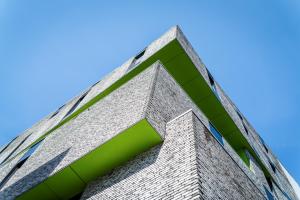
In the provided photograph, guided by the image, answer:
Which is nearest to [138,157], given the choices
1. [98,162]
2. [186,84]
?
[98,162]

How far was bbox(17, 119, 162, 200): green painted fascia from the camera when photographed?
268 inches

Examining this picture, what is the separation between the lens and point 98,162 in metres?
7.12

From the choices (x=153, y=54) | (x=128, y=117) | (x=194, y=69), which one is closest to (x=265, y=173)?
(x=194, y=69)

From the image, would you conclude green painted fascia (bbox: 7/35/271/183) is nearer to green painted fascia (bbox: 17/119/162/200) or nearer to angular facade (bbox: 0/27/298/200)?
angular facade (bbox: 0/27/298/200)

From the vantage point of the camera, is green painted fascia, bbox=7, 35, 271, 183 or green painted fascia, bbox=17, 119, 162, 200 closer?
green painted fascia, bbox=17, 119, 162, 200

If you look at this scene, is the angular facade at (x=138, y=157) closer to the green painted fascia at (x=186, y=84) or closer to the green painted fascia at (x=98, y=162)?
the green painted fascia at (x=98, y=162)

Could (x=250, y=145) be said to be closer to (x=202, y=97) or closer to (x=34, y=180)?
(x=202, y=97)

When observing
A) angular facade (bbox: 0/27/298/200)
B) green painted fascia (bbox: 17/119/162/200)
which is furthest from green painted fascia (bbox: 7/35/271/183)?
green painted fascia (bbox: 17/119/162/200)

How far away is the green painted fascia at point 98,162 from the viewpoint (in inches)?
268

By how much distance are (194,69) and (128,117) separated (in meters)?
6.31

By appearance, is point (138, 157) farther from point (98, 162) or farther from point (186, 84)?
point (186, 84)

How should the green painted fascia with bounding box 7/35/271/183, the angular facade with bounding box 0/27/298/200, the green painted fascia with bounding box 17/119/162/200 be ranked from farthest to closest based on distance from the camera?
1. the green painted fascia with bounding box 7/35/271/183
2. the green painted fascia with bounding box 17/119/162/200
3. the angular facade with bounding box 0/27/298/200

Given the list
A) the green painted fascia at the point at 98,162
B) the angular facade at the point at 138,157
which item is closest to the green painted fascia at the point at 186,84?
the angular facade at the point at 138,157

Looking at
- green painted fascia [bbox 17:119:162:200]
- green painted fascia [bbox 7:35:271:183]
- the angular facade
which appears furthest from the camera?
green painted fascia [bbox 7:35:271:183]
